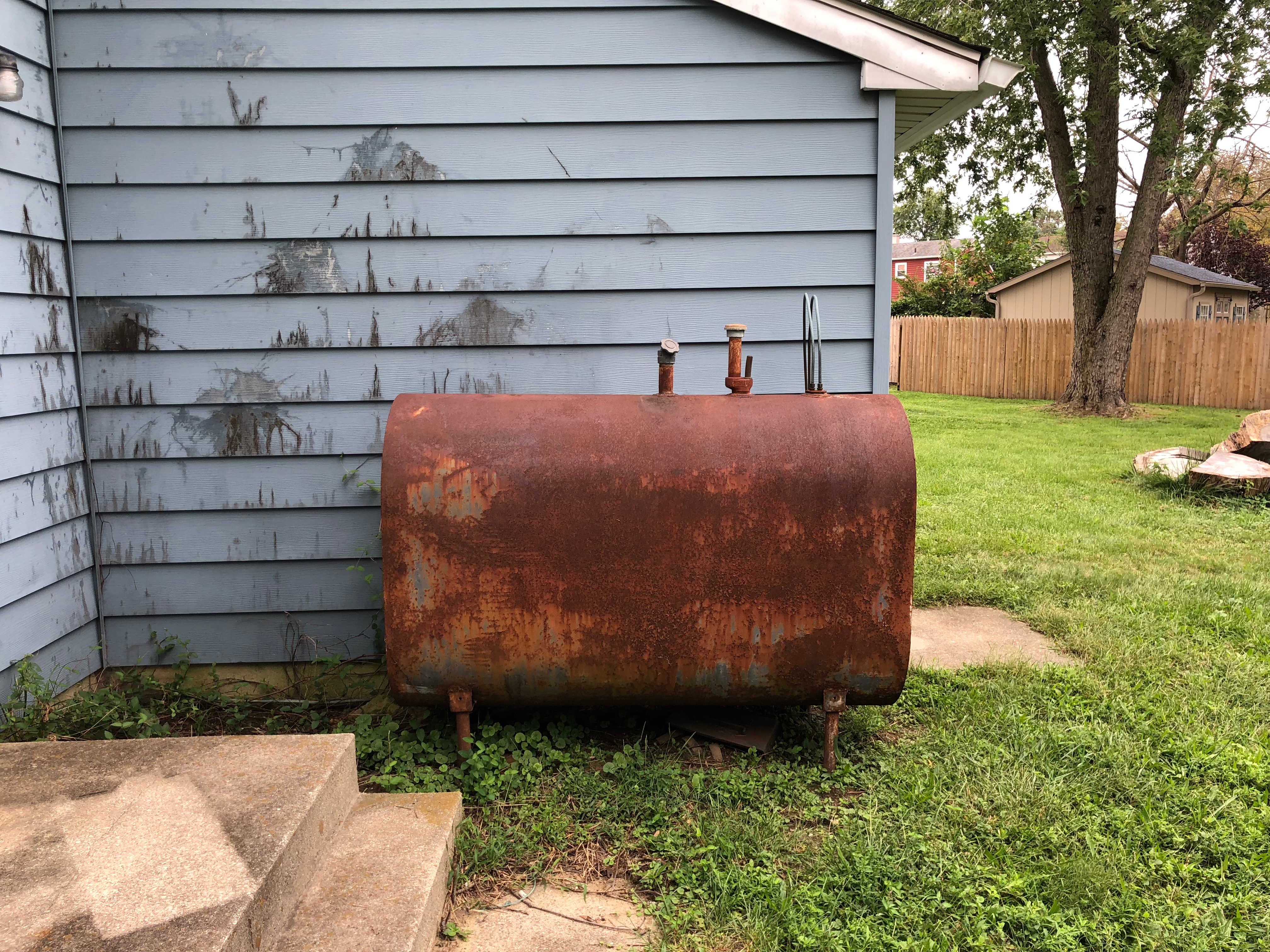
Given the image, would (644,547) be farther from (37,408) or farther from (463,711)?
(37,408)

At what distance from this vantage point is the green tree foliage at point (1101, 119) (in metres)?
11.0

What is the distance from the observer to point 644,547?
2.78m

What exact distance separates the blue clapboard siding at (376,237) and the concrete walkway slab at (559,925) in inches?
65.8

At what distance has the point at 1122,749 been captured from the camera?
10.0 ft

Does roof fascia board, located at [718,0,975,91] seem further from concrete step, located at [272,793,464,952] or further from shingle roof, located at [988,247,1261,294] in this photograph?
shingle roof, located at [988,247,1261,294]

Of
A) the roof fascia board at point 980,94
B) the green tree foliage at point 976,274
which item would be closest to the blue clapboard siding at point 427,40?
the roof fascia board at point 980,94

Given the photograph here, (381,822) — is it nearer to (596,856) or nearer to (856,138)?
(596,856)

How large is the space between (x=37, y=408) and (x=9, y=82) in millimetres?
1026

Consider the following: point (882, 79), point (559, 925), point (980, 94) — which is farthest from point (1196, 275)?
point (559, 925)

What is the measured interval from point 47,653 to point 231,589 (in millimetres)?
631

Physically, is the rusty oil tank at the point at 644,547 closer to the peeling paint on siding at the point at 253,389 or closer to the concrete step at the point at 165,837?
the concrete step at the point at 165,837

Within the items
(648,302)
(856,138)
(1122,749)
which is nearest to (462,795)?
(648,302)

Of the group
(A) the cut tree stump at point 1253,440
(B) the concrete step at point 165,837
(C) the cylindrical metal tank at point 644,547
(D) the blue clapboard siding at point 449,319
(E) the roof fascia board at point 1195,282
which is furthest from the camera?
(E) the roof fascia board at point 1195,282

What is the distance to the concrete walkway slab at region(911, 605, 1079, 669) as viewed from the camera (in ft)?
13.3
